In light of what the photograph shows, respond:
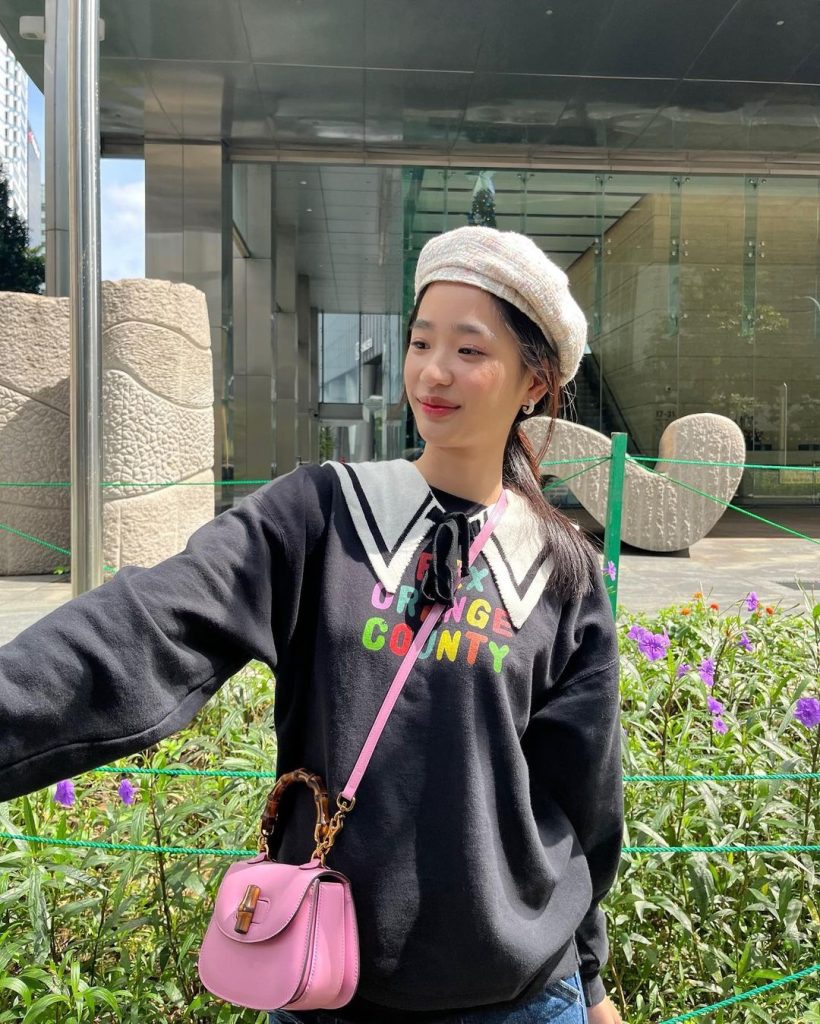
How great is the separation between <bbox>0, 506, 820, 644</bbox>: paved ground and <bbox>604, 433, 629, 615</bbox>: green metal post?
1.40 metres

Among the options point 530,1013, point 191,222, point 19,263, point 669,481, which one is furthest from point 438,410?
point 19,263

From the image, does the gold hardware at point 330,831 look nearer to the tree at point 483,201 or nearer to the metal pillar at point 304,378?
the tree at point 483,201

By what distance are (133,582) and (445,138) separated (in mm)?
12214

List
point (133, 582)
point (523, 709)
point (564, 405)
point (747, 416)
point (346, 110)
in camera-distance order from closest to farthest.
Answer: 1. point (133, 582)
2. point (523, 709)
3. point (564, 405)
4. point (346, 110)
5. point (747, 416)

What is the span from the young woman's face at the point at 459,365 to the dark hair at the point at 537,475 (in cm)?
2

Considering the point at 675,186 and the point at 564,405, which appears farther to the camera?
the point at 675,186

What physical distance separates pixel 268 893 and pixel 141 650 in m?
0.27

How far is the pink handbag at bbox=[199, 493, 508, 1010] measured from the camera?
887mm

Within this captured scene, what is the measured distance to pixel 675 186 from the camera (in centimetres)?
1316

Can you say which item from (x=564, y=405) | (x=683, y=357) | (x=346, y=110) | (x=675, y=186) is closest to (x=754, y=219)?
(x=675, y=186)

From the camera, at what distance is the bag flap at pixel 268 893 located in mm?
898

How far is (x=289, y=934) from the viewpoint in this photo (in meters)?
0.89

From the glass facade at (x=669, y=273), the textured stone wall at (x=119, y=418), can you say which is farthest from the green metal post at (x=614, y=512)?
the glass facade at (x=669, y=273)

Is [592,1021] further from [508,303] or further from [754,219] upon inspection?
[754,219]
